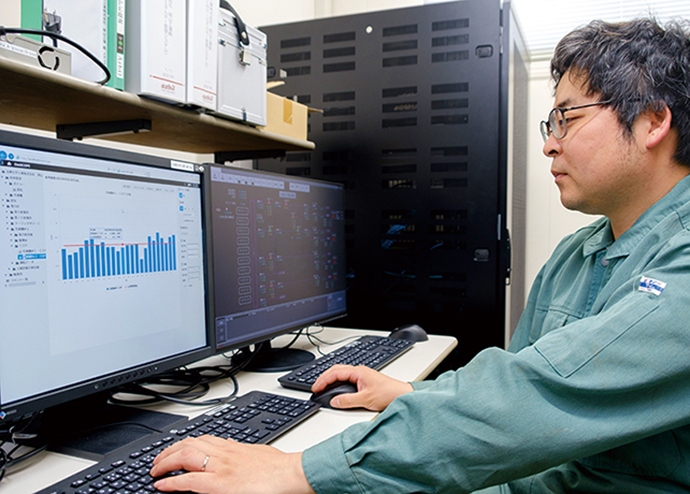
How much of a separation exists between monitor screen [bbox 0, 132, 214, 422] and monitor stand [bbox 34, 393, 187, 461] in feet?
0.26

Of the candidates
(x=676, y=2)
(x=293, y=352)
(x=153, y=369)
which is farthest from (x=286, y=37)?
(x=676, y=2)

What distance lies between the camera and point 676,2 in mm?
2145

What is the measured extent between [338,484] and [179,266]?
1.58 ft

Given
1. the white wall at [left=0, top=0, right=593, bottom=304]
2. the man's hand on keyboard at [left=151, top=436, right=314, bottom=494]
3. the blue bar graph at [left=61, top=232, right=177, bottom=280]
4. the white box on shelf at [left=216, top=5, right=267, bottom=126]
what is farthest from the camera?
the white wall at [left=0, top=0, right=593, bottom=304]

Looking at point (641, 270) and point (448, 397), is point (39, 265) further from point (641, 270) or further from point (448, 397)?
point (641, 270)

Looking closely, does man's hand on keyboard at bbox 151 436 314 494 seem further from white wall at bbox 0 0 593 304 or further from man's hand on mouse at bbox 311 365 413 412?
white wall at bbox 0 0 593 304

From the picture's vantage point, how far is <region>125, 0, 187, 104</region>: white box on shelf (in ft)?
2.93

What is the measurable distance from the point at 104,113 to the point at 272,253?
0.44 m

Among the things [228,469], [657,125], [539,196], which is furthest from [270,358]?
[539,196]

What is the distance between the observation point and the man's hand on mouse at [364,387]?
0.86 meters

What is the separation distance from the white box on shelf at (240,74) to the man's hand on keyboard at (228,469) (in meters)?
0.72

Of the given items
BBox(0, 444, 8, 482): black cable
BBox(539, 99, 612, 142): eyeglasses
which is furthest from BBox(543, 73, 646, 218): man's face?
BBox(0, 444, 8, 482): black cable

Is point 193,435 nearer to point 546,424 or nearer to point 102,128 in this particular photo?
point 546,424

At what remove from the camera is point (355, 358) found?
43.9 inches
